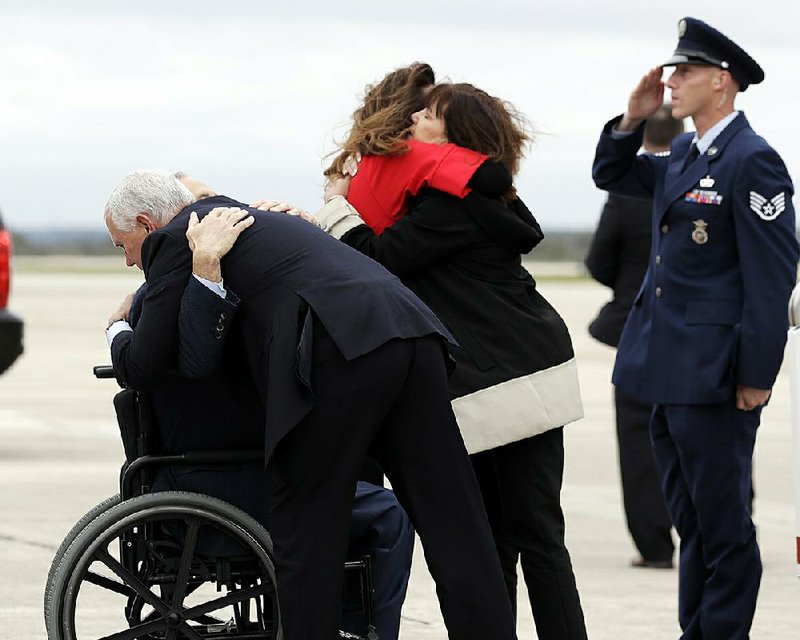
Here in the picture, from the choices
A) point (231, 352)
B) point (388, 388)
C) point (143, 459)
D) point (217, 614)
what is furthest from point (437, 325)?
point (217, 614)

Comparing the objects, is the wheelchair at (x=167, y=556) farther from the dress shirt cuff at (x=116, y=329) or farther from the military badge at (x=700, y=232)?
the military badge at (x=700, y=232)

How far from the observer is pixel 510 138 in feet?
16.2

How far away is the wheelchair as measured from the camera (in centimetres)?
446

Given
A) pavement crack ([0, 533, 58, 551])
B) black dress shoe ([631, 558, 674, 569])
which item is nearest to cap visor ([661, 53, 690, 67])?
black dress shoe ([631, 558, 674, 569])

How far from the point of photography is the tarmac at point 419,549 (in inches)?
253

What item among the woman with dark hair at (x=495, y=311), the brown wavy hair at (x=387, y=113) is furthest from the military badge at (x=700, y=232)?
the brown wavy hair at (x=387, y=113)

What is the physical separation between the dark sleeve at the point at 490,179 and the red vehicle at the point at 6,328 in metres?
6.28

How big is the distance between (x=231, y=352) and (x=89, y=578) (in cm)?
66

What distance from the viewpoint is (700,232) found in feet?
17.2

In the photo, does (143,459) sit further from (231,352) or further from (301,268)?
(301,268)

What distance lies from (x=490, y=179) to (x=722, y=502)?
3.83 feet

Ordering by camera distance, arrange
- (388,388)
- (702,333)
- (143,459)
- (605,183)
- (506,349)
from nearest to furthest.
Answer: (388,388) < (143,459) < (506,349) < (702,333) < (605,183)

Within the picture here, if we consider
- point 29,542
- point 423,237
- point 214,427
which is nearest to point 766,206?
point 423,237

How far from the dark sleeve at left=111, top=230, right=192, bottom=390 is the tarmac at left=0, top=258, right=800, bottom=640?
6.46 feet
